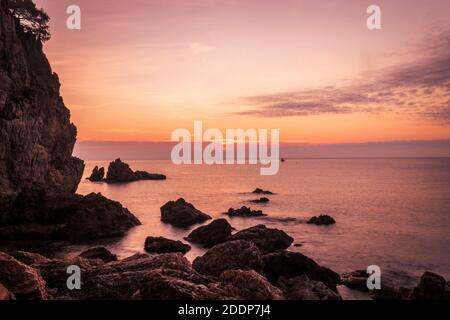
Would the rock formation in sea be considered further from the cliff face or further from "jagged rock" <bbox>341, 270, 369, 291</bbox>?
"jagged rock" <bbox>341, 270, 369, 291</bbox>

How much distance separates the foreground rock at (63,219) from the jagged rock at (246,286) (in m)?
38.5

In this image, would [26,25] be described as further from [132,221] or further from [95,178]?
[95,178]

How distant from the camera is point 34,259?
1759cm

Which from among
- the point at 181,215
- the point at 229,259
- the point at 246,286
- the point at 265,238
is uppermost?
the point at 246,286

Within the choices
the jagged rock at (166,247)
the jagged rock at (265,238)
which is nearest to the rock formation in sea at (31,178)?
the jagged rock at (166,247)

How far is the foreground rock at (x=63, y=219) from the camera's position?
44.0m

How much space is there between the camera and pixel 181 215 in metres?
57.8

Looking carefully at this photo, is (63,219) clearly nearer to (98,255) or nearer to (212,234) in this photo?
(98,255)

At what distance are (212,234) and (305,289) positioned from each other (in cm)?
2651

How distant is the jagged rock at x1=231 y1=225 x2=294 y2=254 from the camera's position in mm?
36688

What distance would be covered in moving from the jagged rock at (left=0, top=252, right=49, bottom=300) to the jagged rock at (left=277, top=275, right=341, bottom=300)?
10.9 metres

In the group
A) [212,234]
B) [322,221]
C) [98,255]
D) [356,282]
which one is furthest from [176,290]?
[322,221]

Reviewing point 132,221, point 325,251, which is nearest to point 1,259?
point 325,251

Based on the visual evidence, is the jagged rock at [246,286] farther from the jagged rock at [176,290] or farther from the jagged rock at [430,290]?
the jagged rock at [430,290]
